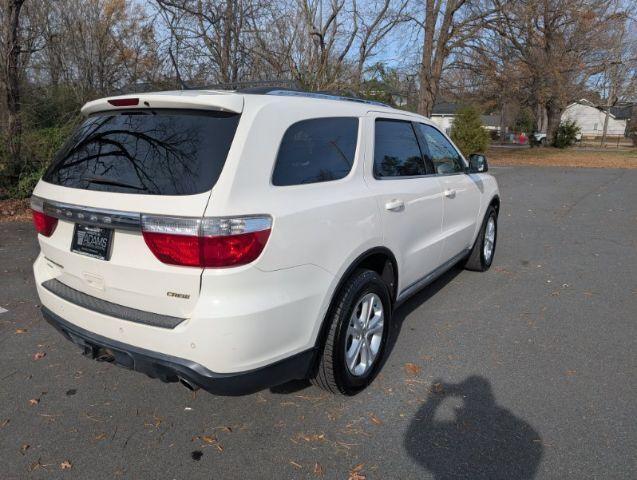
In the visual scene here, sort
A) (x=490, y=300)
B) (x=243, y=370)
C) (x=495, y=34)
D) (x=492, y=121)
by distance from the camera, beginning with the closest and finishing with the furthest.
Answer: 1. (x=243, y=370)
2. (x=490, y=300)
3. (x=495, y=34)
4. (x=492, y=121)

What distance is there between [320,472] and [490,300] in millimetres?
2953

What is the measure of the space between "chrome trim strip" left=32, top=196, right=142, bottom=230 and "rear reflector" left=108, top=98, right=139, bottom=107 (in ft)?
1.95

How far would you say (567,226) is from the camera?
27.8 feet

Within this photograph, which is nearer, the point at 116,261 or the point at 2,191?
the point at 116,261

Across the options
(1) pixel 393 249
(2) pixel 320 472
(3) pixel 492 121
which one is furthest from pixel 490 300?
(3) pixel 492 121

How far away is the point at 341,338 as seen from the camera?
2.75 metres

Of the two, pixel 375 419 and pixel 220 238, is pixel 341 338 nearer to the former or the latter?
pixel 375 419

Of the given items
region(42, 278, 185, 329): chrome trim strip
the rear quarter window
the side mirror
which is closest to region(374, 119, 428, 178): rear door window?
the rear quarter window

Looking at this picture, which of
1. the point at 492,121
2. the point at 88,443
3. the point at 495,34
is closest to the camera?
the point at 88,443

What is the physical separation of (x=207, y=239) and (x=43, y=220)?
1.32m

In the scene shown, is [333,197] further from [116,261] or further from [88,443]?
[88,443]

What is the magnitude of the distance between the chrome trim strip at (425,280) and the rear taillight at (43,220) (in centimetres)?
230

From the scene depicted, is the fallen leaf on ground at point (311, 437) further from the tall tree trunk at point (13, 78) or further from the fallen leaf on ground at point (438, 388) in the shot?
the tall tree trunk at point (13, 78)

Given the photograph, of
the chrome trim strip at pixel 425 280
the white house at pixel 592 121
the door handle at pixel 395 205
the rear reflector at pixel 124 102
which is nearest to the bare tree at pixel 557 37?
the chrome trim strip at pixel 425 280
